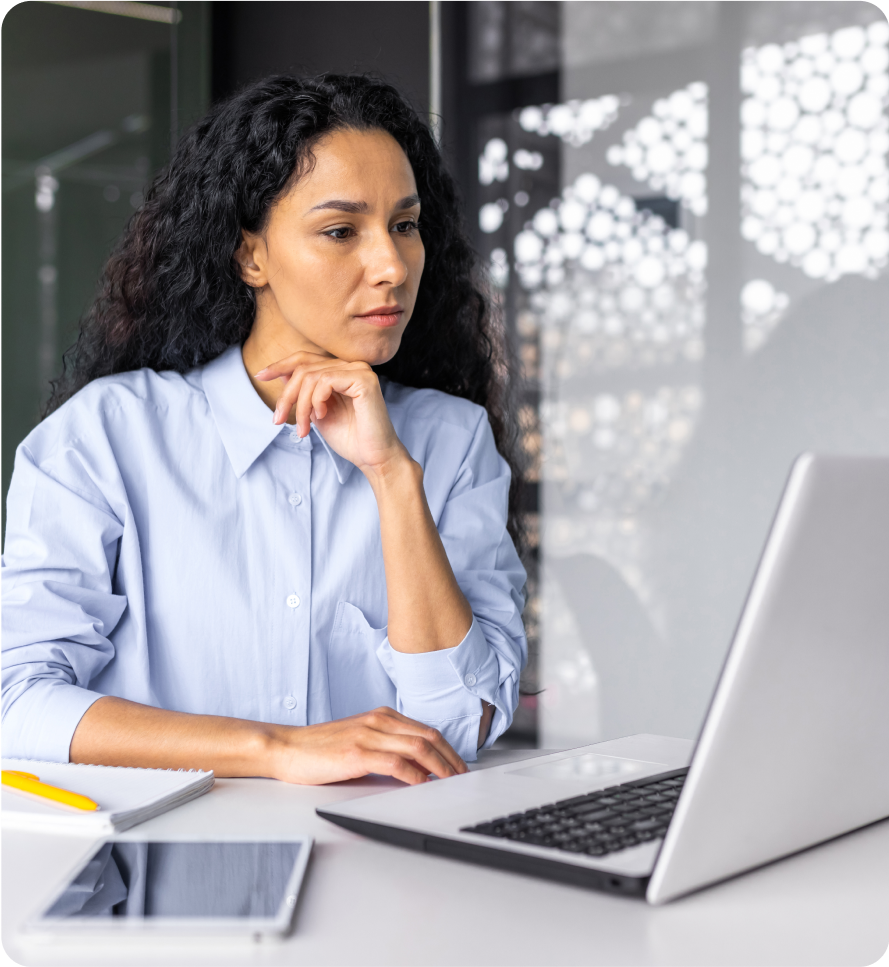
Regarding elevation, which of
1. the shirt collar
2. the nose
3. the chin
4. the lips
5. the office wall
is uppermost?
the office wall

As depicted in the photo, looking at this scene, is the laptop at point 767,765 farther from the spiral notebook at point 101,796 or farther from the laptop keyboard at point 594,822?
the spiral notebook at point 101,796

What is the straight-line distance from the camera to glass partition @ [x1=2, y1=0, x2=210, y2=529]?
9.44ft

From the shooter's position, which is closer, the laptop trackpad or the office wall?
the laptop trackpad

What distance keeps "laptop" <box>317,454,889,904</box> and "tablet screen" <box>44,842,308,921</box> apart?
113 mm

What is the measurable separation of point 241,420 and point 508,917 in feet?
3.56

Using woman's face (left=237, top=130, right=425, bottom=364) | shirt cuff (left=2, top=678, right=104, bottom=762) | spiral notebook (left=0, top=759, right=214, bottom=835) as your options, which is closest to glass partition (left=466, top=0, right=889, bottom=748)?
woman's face (left=237, top=130, right=425, bottom=364)

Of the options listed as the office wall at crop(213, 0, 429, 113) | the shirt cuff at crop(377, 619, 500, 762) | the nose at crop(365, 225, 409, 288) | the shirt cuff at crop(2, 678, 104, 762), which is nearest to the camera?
the shirt cuff at crop(2, 678, 104, 762)

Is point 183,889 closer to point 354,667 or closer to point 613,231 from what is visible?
point 354,667

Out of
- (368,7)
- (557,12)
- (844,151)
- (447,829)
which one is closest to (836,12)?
(844,151)

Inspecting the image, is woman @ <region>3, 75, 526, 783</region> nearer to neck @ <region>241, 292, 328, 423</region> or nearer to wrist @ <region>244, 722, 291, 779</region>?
neck @ <region>241, 292, 328, 423</region>

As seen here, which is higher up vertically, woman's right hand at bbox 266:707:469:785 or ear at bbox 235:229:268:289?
ear at bbox 235:229:268:289

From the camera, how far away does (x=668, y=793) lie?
0.93m

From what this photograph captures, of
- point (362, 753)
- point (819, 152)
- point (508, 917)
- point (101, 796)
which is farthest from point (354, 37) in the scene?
point (508, 917)

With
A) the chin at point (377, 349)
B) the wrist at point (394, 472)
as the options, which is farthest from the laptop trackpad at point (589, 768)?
the chin at point (377, 349)
